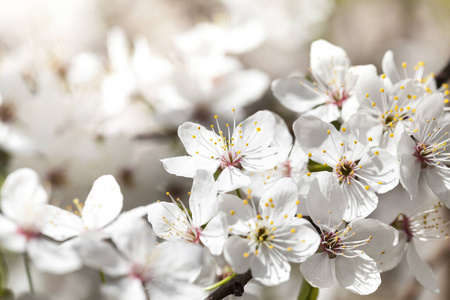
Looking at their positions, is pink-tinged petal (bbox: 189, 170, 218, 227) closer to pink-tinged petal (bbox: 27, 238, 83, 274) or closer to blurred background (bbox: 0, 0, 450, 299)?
pink-tinged petal (bbox: 27, 238, 83, 274)

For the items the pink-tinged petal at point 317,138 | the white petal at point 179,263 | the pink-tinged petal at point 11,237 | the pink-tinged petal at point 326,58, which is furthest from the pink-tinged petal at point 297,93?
the pink-tinged petal at point 11,237

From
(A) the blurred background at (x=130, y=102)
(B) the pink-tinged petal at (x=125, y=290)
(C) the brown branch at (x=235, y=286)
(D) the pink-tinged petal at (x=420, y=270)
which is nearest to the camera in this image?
(B) the pink-tinged petal at (x=125, y=290)

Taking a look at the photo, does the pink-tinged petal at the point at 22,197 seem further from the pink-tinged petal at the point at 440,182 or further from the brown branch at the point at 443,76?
the brown branch at the point at 443,76

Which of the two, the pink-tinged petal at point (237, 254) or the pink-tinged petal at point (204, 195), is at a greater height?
the pink-tinged petal at point (204, 195)

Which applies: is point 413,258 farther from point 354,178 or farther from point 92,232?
point 92,232

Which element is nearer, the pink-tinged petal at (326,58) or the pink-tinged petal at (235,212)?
the pink-tinged petal at (235,212)

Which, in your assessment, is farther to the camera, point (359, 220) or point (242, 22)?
point (242, 22)

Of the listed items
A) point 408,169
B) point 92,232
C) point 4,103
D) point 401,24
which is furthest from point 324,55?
point 401,24

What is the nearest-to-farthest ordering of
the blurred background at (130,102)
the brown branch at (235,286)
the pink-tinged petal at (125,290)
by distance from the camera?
1. the pink-tinged petal at (125,290)
2. the brown branch at (235,286)
3. the blurred background at (130,102)
